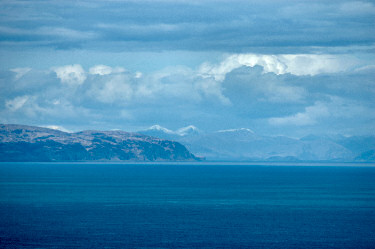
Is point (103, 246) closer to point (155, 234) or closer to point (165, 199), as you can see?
point (155, 234)

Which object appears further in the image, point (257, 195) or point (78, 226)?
point (257, 195)

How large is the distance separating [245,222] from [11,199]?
68608mm

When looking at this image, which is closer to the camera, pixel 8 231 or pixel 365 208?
pixel 8 231

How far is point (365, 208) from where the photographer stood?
13538 cm

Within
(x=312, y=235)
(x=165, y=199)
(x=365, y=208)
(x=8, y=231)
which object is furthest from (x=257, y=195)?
(x=8, y=231)

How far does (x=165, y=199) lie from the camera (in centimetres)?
15825

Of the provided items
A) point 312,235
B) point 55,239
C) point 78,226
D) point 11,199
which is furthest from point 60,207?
point 312,235

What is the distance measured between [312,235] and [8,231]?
5040 cm

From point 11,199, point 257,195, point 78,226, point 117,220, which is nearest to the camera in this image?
point 78,226

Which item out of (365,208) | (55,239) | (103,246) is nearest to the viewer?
(103,246)

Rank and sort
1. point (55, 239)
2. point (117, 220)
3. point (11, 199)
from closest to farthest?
point (55, 239), point (117, 220), point (11, 199)

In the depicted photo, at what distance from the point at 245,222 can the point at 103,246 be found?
111 feet

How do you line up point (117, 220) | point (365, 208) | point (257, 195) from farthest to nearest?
point (257, 195), point (365, 208), point (117, 220)

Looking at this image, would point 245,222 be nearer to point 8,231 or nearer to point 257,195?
point 8,231
